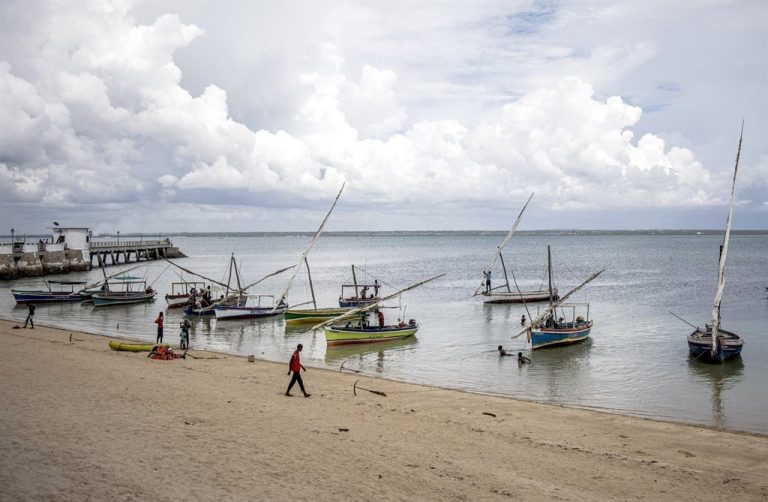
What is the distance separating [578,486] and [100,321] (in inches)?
1486

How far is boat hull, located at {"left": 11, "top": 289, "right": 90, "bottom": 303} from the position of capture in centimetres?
4784

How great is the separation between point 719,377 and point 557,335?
8044mm

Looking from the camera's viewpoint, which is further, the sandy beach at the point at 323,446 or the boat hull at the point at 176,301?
the boat hull at the point at 176,301

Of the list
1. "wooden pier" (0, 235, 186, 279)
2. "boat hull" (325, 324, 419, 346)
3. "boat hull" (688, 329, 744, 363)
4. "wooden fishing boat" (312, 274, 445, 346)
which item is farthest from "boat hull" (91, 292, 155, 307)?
"boat hull" (688, 329, 744, 363)

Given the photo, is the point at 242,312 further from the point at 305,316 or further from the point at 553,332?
the point at 553,332

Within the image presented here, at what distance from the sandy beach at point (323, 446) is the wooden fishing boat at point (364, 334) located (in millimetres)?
10301

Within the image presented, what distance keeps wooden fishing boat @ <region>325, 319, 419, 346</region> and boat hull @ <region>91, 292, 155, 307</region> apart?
86.0 feet

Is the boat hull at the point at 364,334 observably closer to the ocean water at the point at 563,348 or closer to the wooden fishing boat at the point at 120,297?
the ocean water at the point at 563,348

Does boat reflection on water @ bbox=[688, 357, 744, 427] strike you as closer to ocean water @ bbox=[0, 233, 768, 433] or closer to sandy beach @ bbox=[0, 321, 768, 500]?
ocean water @ bbox=[0, 233, 768, 433]

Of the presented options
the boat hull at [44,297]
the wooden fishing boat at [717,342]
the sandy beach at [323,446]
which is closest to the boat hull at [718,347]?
the wooden fishing boat at [717,342]

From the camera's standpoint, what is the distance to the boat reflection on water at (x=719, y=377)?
65.0 ft

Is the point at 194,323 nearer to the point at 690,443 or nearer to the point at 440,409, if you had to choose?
the point at 440,409

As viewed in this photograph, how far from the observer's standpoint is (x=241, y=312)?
41344mm

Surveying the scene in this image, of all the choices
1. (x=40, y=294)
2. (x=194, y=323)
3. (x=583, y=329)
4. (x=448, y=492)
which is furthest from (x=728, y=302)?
(x=40, y=294)
